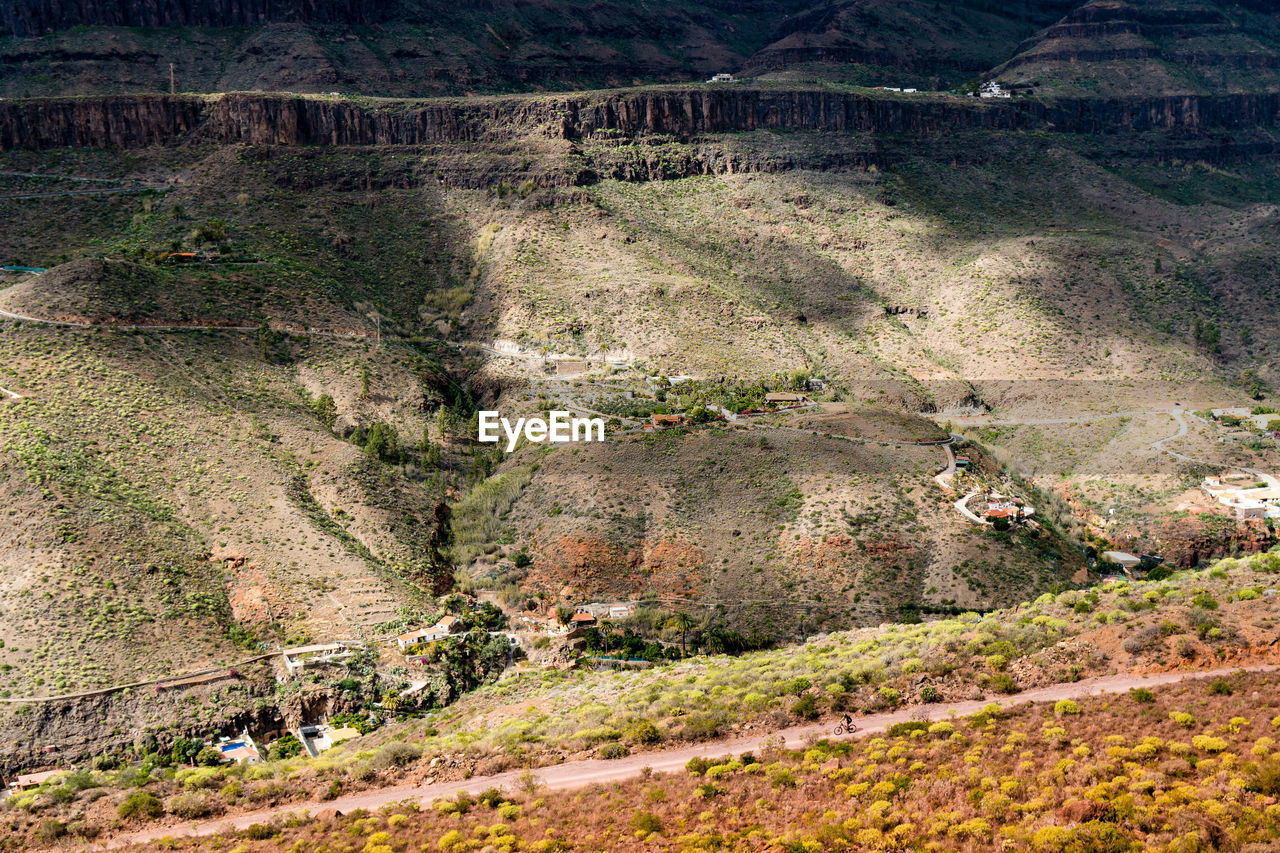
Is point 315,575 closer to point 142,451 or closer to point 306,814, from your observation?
point 142,451

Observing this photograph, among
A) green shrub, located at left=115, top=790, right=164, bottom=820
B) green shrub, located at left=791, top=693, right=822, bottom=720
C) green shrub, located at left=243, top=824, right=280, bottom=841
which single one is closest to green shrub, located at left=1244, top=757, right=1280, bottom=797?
green shrub, located at left=791, top=693, right=822, bottom=720

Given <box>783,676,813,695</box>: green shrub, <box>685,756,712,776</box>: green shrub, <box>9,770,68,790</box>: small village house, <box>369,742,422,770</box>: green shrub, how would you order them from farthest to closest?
<box>9,770,68,790</box>: small village house
<box>783,676,813,695</box>: green shrub
<box>369,742,422,770</box>: green shrub
<box>685,756,712,776</box>: green shrub

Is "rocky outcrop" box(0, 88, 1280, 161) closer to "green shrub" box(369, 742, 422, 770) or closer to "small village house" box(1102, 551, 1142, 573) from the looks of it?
"small village house" box(1102, 551, 1142, 573)

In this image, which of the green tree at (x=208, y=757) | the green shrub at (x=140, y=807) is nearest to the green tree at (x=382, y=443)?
the green tree at (x=208, y=757)

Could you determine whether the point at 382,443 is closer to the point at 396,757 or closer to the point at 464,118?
the point at 396,757

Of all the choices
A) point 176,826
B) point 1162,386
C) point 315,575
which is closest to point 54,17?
point 315,575

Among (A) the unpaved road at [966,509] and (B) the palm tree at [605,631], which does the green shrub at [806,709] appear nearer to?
(B) the palm tree at [605,631]
